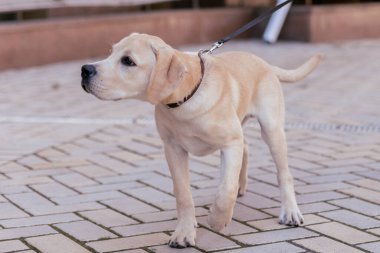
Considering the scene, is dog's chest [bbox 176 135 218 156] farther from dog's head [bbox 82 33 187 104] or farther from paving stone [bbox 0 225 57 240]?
paving stone [bbox 0 225 57 240]

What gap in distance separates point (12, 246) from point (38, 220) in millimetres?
459

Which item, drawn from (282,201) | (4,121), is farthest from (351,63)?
(282,201)

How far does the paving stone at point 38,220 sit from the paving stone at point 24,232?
7 centimetres

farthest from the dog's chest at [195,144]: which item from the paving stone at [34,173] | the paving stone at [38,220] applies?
the paving stone at [34,173]

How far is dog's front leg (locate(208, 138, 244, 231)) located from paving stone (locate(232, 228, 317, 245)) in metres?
0.22

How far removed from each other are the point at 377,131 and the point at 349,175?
1447mm

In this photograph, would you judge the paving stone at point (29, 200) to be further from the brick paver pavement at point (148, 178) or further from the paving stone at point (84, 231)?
the paving stone at point (84, 231)

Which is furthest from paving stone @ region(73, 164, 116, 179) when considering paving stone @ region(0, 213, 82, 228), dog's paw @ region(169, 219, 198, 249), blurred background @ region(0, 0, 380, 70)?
blurred background @ region(0, 0, 380, 70)

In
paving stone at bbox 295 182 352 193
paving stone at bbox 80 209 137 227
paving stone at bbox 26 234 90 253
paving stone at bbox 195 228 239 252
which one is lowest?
→ paving stone at bbox 26 234 90 253

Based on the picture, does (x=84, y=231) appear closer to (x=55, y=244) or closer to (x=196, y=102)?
(x=55, y=244)

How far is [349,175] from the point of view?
5.28 metres

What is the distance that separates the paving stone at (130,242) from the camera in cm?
396

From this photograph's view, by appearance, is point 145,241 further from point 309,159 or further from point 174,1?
point 174,1

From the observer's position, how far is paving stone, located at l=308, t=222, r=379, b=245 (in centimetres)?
399
